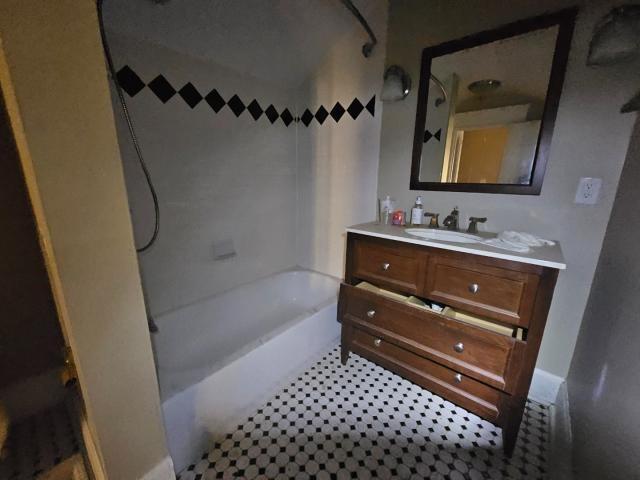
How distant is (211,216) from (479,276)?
158cm

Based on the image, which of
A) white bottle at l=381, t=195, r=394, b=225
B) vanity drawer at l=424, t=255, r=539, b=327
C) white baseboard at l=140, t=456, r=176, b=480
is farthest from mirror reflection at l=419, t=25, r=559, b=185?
white baseboard at l=140, t=456, r=176, b=480

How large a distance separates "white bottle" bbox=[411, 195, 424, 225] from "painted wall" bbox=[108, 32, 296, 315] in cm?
108

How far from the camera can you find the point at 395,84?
151cm

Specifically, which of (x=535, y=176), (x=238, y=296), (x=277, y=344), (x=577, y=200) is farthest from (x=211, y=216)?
(x=577, y=200)

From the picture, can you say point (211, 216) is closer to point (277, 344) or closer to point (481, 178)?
point (277, 344)

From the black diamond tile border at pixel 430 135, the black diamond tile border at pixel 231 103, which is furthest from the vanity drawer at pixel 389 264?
the black diamond tile border at pixel 231 103

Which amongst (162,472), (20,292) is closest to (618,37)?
(162,472)

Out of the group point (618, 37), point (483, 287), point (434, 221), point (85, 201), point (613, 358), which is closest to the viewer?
point (85, 201)

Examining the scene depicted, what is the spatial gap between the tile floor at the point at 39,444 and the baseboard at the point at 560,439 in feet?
6.35

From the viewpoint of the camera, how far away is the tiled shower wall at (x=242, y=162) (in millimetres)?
1454

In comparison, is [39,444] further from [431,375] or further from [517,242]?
[517,242]

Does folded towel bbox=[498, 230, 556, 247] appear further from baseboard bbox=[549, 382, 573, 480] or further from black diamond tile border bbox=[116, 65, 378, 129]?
black diamond tile border bbox=[116, 65, 378, 129]

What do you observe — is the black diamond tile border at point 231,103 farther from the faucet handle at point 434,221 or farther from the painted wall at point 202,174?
the faucet handle at point 434,221

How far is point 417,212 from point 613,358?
38.4 inches
